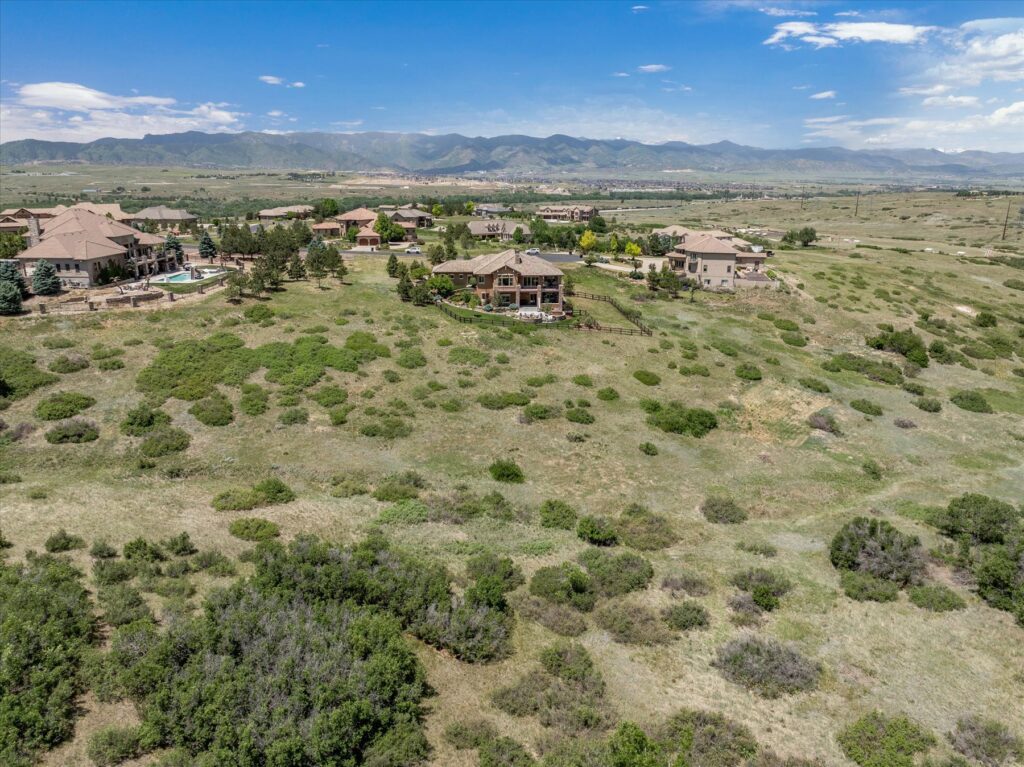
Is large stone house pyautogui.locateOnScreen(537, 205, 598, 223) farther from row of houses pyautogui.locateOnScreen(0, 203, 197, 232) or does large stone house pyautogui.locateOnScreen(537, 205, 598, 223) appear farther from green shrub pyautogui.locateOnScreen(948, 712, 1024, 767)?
green shrub pyautogui.locateOnScreen(948, 712, 1024, 767)

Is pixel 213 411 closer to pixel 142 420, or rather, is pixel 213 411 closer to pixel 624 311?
pixel 142 420

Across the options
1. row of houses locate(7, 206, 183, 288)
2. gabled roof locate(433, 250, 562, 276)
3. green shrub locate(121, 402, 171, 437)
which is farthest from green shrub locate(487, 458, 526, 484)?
row of houses locate(7, 206, 183, 288)

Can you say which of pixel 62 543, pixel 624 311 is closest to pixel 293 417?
pixel 62 543

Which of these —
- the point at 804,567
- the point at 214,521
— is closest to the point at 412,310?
the point at 214,521

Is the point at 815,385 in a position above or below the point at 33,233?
below

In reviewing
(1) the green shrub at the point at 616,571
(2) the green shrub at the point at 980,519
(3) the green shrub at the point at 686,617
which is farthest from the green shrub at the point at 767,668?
(2) the green shrub at the point at 980,519

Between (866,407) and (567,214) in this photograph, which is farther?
(567,214)
